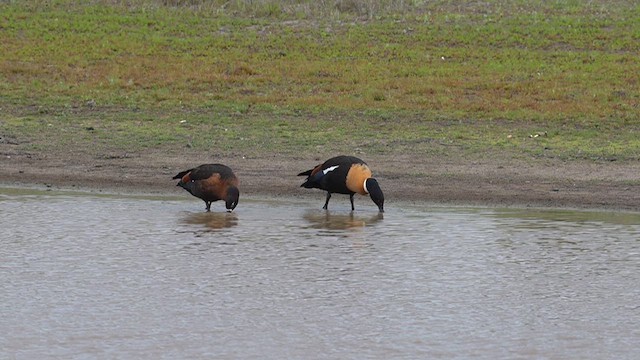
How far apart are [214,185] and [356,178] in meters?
1.32

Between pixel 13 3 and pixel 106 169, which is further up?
pixel 13 3

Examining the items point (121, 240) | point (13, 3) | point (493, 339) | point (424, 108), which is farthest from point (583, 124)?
point (13, 3)

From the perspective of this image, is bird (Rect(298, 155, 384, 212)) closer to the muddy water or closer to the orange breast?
the orange breast

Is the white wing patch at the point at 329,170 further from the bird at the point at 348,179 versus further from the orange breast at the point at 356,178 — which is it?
the orange breast at the point at 356,178

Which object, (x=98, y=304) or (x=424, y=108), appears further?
(x=424, y=108)

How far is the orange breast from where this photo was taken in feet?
42.0

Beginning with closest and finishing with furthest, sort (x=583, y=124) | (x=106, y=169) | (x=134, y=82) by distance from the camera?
(x=106, y=169) < (x=583, y=124) < (x=134, y=82)

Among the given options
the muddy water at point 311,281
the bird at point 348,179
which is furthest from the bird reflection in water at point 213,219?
the bird at point 348,179

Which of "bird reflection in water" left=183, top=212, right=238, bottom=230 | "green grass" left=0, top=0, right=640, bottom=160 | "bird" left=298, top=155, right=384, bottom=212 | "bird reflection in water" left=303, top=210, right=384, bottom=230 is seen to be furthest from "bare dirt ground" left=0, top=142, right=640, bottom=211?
"bird reflection in water" left=183, top=212, right=238, bottom=230

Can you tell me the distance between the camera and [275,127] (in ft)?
56.1

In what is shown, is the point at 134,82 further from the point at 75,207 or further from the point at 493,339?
the point at 493,339

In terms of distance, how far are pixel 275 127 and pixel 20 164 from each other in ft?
10.6

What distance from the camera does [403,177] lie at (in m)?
14.7

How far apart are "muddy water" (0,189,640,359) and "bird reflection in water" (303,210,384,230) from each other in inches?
1.4
